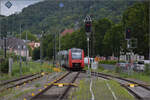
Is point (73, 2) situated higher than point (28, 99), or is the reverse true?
point (73, 2)

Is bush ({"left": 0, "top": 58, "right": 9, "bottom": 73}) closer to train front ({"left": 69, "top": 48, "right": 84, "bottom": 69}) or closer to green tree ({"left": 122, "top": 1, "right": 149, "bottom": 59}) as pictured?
train front ({"left": 69, "top": 48, "right": 84, "bottom": 69})

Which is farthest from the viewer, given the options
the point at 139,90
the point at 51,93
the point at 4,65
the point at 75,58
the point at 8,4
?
the point at 75,58

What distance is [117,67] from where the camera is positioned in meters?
39.9

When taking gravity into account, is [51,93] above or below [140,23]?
below

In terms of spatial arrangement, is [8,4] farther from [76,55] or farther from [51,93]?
Result: [76,55]

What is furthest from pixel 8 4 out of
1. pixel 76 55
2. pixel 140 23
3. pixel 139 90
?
pixel 140 23

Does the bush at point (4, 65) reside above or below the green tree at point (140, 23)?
below

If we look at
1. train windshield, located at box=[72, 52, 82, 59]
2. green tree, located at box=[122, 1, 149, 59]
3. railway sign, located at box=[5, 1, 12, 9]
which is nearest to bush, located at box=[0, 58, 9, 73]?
railway sign, located at box=[5, 1, 12, 9]

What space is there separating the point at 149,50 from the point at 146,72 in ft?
57.8

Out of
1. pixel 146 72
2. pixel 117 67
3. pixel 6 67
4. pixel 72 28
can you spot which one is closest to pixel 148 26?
pixel 117 67

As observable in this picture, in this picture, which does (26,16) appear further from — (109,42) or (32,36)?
(32,36)

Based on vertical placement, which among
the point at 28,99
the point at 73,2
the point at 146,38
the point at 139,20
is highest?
the point at 73,2

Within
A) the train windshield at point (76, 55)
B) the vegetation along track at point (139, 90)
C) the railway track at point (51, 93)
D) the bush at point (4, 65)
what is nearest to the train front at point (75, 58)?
the train windshield at point (76, 55)

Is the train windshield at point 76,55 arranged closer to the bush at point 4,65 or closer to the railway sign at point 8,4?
the bush at point 4,65
